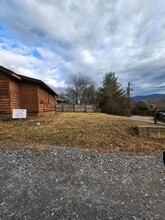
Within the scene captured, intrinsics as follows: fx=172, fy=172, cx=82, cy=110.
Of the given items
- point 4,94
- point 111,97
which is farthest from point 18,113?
point 111,97

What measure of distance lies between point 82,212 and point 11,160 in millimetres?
3046

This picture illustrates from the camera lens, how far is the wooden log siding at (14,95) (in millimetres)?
13523

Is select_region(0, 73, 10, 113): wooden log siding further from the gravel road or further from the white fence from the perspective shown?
the white fence

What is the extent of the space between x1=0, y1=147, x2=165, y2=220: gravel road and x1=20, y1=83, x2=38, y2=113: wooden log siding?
10032mm

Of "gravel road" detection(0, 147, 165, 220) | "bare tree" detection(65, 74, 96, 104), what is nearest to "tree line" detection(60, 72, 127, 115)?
"bare tree" detection(65, 74, 96, 104)

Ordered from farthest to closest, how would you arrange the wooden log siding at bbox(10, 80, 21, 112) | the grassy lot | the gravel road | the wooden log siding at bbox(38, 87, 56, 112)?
the wooden log siding at bbox(38, 87, 56, 112) < the wooden log siding at bbox(10, 80, 21, 112) < the grassy lot < the gravel road

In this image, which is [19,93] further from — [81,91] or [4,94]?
[81,91]

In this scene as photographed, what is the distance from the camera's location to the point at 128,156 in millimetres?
5520

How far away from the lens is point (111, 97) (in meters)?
39.2

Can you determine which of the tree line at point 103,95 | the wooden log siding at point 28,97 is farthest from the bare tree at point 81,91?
the wooden log siding at point 28,97

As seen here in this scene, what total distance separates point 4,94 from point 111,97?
28.8 metres

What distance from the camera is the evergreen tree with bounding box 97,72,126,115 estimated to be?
35.1m

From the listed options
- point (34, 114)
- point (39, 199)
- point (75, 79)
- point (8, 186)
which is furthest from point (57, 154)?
point (75, 79)

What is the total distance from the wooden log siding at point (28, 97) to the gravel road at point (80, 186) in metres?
10.0
